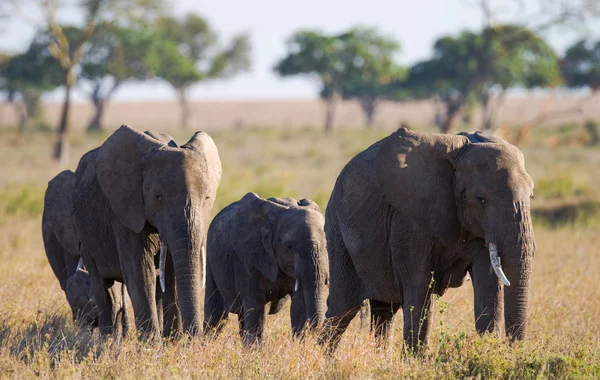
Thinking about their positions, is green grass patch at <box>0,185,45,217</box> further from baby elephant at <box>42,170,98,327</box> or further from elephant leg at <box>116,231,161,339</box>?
elephant leg at <box>116,231,161,339</box>

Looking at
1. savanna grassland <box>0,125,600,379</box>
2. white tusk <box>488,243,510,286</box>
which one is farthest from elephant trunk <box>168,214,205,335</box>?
white tusk <box>488,243,510,286</box>

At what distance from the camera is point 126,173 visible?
7.22 meters

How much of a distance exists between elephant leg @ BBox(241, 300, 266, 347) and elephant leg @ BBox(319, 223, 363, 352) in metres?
0.61

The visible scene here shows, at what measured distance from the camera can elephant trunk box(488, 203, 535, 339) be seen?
20.0 ft

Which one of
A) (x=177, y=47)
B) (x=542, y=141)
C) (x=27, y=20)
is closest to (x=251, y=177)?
(x=27, y=20)

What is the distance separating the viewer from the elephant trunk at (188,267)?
675cm

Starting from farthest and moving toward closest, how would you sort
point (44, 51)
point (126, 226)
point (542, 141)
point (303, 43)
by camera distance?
point (303, 43), point (44, 51), point (542, 141), point (126, 226)

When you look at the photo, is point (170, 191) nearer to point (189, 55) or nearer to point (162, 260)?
point (162, 260)

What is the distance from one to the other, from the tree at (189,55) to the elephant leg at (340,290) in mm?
42645

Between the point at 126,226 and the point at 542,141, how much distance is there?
32.4 meters

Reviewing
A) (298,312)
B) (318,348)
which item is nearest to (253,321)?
(298,312)

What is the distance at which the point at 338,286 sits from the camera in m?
7.54

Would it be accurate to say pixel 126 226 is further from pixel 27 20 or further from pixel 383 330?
pixel 27 20

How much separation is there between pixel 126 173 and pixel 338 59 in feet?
150
